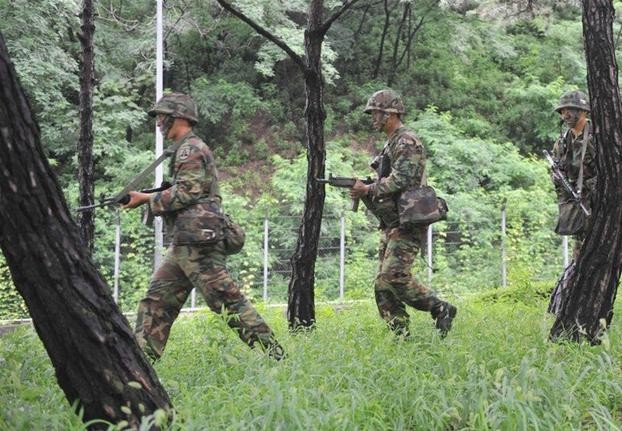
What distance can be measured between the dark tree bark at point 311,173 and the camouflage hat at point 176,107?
1630 mm

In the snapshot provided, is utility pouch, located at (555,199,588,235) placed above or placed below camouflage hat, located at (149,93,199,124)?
below

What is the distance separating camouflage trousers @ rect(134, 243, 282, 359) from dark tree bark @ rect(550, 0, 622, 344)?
1956 millimetres

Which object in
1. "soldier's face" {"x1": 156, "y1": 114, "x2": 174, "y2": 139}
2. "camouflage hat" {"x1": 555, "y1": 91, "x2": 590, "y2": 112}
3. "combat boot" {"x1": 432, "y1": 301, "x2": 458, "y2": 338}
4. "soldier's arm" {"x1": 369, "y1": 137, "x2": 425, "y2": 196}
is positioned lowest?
"combat boot" {"x1": 432, "y1": 301, "x2": 458, "y2": 338}

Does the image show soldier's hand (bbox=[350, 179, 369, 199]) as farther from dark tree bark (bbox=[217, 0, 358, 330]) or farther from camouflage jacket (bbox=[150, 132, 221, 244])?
camouflage jacket (bbox=[150, 132, 221, 244])

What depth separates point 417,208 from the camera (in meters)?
5.81

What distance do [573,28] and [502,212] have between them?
13.7m

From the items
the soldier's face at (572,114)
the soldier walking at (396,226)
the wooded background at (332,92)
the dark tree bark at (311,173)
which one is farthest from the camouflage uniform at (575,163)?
the wooded background at (332,92)

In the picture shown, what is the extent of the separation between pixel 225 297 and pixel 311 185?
6.76 feet

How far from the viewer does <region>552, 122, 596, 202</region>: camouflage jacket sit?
6.95 metres

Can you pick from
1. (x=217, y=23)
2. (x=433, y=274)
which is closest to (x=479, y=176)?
(x=433, y=274)

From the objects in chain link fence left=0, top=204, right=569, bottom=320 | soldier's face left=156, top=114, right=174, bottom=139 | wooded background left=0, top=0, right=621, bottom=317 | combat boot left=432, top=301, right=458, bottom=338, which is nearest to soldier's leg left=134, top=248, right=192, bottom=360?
soldier's face left=156, top=114, right=174, bottom=139

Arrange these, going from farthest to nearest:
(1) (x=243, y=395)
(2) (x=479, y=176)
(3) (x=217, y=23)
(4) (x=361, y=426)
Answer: (3) (x=217, y=23) → (2) (x=479, y=176) → (1) (x=243, y=395) → (4) (x=361, y=426)

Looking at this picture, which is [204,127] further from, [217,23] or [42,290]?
[42,290]

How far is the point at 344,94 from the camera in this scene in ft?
87.4
